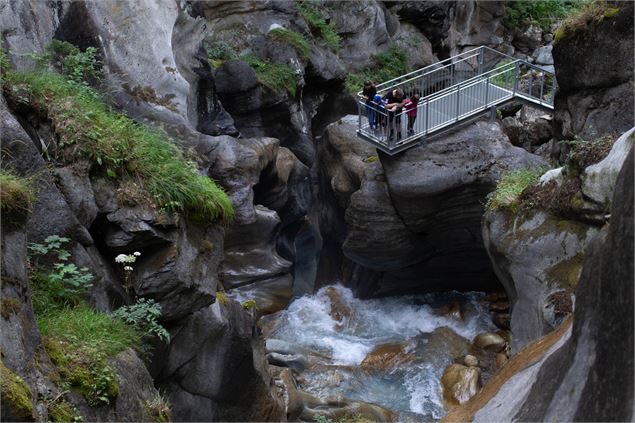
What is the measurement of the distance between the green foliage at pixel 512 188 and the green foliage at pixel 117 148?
186 inches

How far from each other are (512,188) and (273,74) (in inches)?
371

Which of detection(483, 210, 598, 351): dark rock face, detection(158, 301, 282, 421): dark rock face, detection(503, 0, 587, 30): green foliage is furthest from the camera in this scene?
detection(503, 0, 587, 30): green foliage

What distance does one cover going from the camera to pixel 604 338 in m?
5.15

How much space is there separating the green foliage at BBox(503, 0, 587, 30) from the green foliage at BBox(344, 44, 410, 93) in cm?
704

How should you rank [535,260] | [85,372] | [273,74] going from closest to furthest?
[85,372], [535,260], [273,74]

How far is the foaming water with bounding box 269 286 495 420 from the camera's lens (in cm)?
1443

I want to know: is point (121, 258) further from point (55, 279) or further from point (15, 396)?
point (15, 396)

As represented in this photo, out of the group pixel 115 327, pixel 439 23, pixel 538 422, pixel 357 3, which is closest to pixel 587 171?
pixel 538 422

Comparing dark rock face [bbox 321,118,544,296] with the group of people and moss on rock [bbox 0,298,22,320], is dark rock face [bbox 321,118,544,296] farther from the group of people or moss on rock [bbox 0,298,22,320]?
moss on rock [bbox 0,298,22,320]

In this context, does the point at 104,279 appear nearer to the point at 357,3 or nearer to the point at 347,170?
the point at 347,170

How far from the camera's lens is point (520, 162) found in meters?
15.4

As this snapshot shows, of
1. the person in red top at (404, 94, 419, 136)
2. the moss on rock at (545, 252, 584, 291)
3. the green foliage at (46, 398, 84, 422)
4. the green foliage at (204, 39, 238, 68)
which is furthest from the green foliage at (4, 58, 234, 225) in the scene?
the green foliage at (204, 39, 238, 68)

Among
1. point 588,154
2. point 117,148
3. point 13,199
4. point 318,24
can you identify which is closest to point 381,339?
point 588,154

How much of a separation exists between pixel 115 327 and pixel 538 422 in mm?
4554
